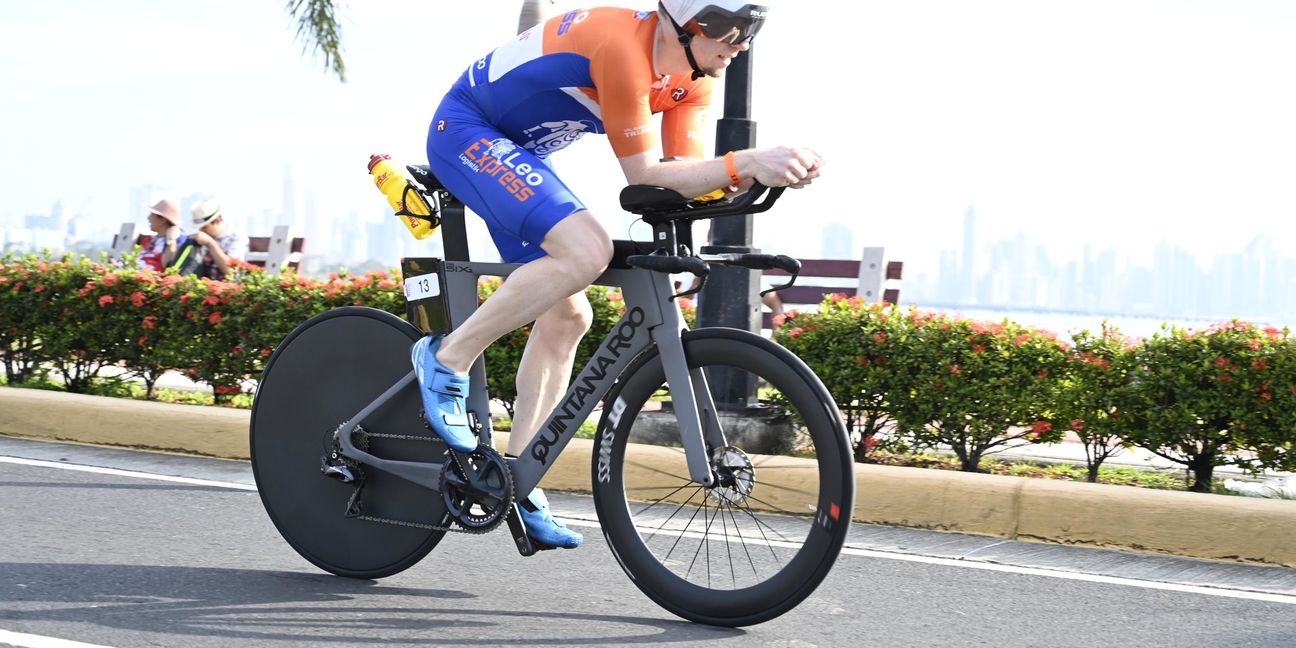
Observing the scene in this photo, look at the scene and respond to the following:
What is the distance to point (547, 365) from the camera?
4391mm

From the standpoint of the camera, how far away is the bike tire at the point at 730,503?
3.72 m

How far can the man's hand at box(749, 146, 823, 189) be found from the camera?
3.58m

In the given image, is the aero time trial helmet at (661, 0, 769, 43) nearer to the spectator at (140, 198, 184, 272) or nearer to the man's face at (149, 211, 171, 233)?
the spectator at (140, 198, 184, 272)

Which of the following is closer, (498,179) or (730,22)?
(730,22)

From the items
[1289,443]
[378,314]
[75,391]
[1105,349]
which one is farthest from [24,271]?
[1289,443]

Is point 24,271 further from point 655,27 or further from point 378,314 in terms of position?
point 655,27

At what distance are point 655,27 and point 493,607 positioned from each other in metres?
1.76

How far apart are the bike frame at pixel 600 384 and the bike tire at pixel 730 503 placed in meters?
0.05

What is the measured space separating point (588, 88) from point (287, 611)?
68.0 inches

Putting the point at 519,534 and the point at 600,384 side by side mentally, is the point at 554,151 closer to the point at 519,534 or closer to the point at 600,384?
the point at 600,384

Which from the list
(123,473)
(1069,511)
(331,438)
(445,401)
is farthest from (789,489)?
(123,473)

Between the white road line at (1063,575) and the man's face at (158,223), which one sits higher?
the man's face at (158,223)

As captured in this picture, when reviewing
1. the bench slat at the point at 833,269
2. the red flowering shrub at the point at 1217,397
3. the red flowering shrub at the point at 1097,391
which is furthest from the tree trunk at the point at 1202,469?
the bench slat at the point at 833,269

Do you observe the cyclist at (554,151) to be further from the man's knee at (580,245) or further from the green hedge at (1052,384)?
the green hedge at (1052,384)
